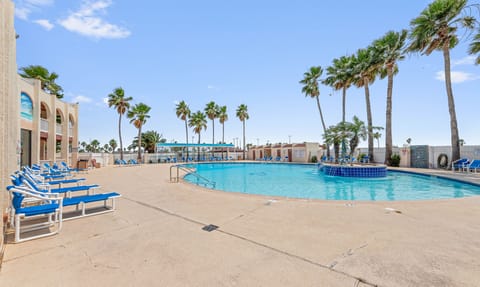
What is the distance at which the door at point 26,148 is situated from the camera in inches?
436

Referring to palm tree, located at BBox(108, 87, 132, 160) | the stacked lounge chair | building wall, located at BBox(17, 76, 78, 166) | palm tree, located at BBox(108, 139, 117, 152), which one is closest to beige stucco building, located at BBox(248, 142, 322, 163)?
palm tree, located at BBox(108, 87, 132, 160)

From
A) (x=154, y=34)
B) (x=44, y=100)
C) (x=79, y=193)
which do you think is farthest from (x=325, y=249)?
(x=44, y=100)

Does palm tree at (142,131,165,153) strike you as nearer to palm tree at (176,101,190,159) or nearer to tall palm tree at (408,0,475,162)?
palm tree at (176,101,190,159)

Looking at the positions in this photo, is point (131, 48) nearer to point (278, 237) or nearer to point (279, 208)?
point (279, 208)

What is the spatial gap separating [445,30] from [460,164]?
8974mm

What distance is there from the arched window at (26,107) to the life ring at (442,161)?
1080 inches

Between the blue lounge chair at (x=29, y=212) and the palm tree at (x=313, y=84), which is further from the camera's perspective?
the palm tree at (x=313, y=84)

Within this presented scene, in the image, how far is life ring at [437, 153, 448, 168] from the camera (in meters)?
14.7

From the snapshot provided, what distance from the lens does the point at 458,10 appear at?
12.2 m

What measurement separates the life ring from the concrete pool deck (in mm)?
14010

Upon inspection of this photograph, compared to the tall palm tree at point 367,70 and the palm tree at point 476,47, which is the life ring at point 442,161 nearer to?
the tall palm tree at point 367,70

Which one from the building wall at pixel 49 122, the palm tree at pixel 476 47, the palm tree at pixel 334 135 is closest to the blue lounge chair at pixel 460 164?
the palm tree at pixel 476 47

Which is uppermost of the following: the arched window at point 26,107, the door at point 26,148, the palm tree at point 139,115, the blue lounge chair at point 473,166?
the palm tree at point 139,115

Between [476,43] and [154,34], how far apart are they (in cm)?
A: 1988
